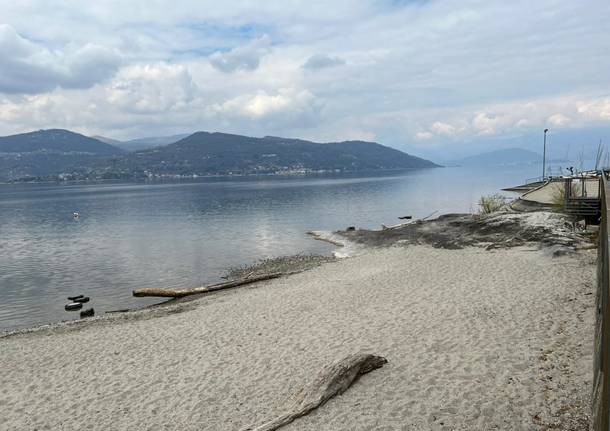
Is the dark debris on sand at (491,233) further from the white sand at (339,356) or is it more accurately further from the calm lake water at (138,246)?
the calm lake water at (138,246)

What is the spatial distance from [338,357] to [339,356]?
0.25ft

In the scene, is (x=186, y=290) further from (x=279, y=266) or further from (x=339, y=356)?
(x=339, y=356)

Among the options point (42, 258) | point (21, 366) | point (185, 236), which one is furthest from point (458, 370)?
point (185, 236)

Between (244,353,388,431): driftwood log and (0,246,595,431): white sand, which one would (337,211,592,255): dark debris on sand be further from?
(244,353,388,431): driftwood log

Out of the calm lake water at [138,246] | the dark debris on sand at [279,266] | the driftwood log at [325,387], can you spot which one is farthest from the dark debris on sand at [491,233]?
the driftwood log at [325,387]

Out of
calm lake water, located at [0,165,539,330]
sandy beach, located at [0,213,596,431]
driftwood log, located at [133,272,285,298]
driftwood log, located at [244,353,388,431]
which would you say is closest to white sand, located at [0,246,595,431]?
sandy beach, located at [0,213,596,431]

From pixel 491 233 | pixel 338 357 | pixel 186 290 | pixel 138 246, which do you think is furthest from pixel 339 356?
pixel 138 246

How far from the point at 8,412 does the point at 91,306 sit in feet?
49.4

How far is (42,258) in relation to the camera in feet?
134

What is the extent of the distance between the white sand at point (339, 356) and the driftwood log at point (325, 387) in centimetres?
19

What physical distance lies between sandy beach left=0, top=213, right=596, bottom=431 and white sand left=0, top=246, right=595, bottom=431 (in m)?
0.05

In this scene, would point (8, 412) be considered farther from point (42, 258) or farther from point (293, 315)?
point (42, 258)

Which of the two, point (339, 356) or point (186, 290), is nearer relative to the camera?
point (339, 356)

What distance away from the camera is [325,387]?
960 centimetres
